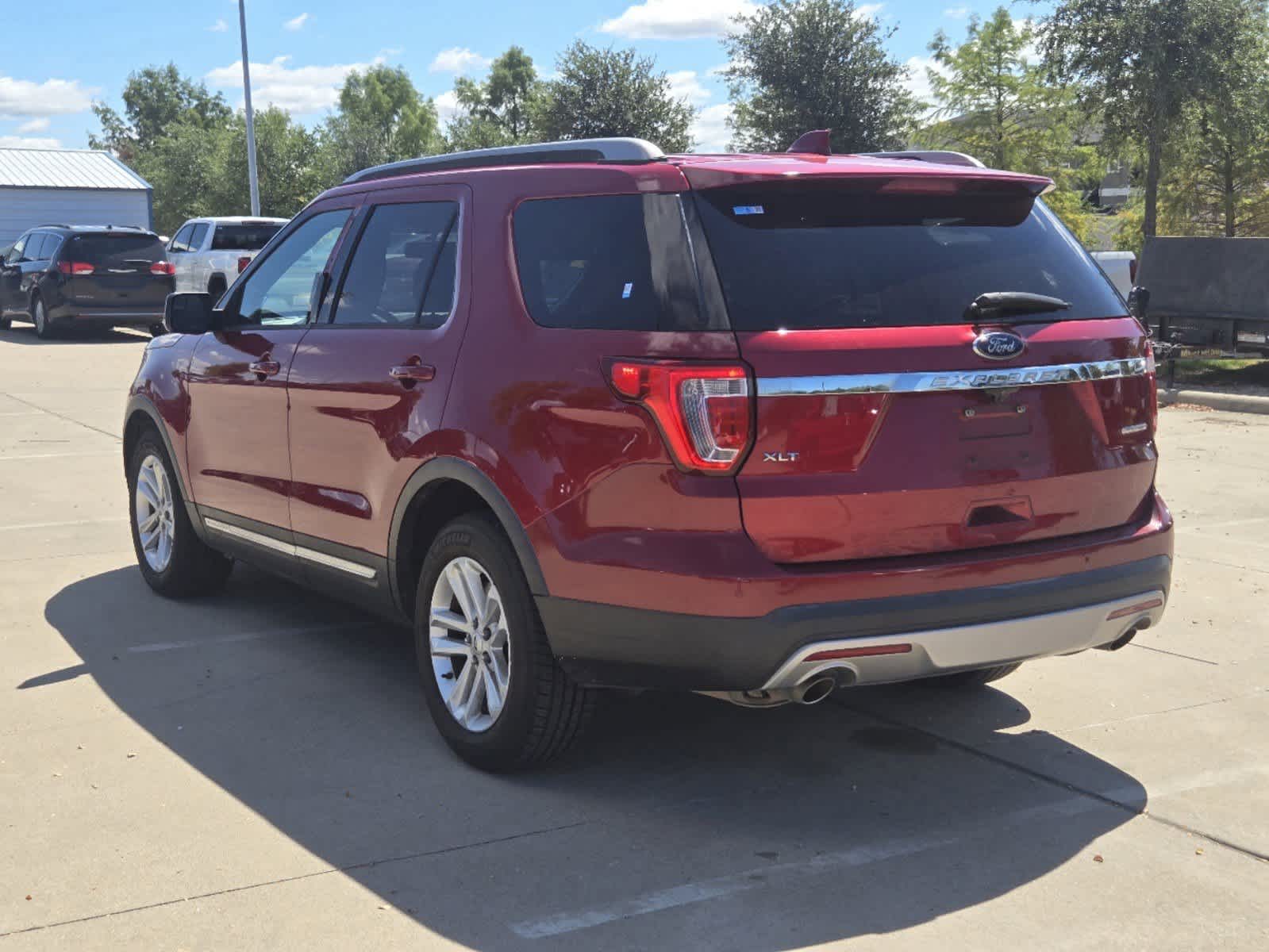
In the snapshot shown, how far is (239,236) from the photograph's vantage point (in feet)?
80.7

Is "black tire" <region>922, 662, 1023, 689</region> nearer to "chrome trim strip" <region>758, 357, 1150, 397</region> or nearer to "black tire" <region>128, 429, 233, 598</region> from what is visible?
"chrome trim strip" <region>758, 357, 1150, 397</region>

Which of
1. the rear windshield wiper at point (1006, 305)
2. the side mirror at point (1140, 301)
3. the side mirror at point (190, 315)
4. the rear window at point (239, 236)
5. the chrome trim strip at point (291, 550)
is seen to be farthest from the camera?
the rear window at point (239, 236)

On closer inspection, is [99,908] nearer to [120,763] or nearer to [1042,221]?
[120,763]

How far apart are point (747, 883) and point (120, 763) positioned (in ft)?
6.86

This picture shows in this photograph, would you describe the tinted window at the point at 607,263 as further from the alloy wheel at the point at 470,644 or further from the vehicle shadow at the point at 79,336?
the vehicle shadow at the point at 79,336

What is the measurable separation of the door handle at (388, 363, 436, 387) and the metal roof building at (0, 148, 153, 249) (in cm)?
4625

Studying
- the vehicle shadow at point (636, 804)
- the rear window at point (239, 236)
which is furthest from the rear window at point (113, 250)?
the vehicle shadow at point (636, 804)

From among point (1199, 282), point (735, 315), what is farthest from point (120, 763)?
point (1199, 282)

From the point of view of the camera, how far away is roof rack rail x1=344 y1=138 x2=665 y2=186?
169 inches

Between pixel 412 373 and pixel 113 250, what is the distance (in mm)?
21095

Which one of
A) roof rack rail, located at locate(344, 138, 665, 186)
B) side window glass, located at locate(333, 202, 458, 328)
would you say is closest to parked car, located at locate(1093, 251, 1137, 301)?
roof rack rail, located at locate(344, 138, 665, 186)

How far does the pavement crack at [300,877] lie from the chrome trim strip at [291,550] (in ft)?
4.29

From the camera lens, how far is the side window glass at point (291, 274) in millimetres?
5645

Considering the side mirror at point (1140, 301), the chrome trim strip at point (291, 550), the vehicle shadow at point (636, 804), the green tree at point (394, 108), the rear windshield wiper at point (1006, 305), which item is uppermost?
the green tree at point (394, 108)
